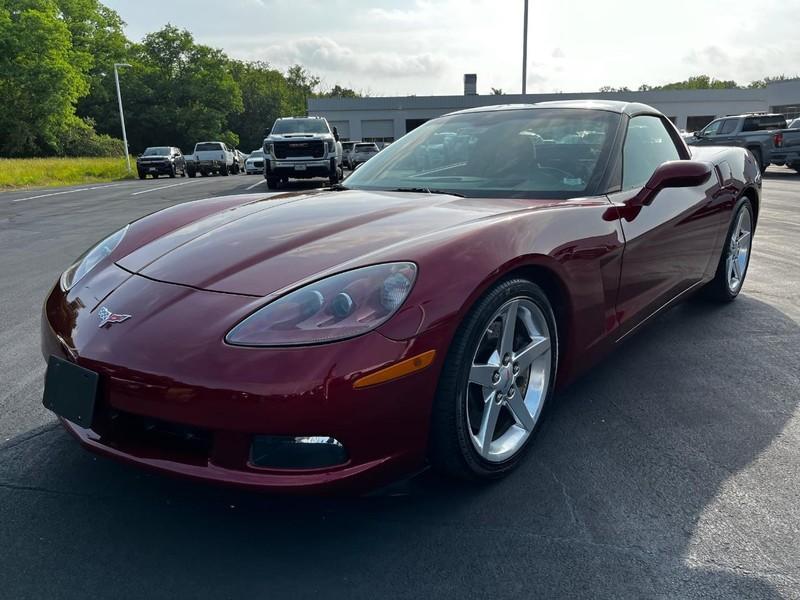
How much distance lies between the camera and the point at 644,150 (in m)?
3.47

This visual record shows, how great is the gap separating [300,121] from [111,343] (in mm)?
17207

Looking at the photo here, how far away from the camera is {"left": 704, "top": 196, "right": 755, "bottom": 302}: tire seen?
430 cm

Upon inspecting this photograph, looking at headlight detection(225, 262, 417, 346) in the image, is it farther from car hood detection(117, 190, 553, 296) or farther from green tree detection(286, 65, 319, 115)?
green tree detection(286, 65, 319, 115)

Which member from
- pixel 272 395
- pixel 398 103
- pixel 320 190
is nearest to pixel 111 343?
pixel 272 395

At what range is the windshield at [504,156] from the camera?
3045 mm

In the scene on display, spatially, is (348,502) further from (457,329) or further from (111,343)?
(111,343)

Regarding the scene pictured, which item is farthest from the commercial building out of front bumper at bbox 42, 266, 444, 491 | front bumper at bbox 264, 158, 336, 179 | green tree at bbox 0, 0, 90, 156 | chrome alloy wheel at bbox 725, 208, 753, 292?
front bumper at bbox 42, 266, 444, 491

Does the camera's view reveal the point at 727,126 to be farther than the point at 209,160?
No

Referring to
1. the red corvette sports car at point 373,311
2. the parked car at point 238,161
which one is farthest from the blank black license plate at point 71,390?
the parked car at point 238,161

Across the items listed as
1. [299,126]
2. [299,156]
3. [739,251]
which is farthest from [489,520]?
[299,126]

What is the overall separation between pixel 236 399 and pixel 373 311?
0.45m

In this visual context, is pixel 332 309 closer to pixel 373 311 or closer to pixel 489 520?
pixel 373 311

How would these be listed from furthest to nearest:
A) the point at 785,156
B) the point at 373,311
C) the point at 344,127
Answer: the point at 344,127
the point at 785,156
the point at 373,311

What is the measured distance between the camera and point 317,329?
6.13ft
